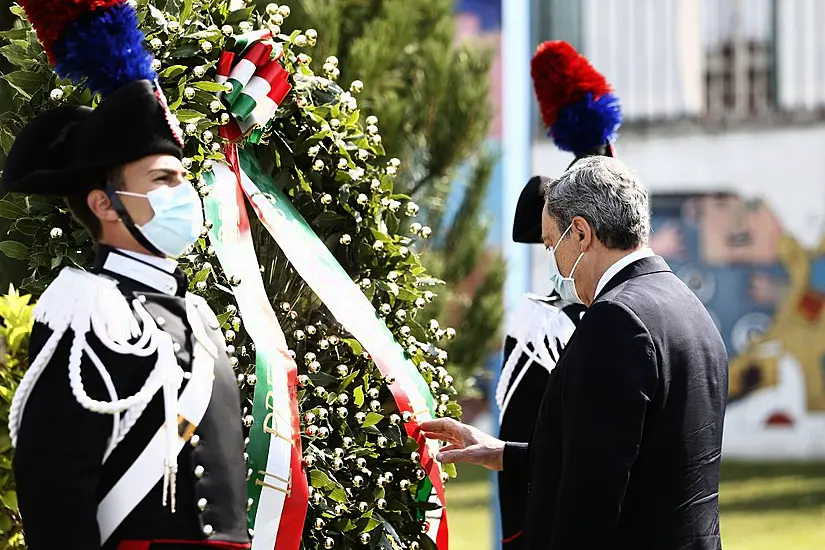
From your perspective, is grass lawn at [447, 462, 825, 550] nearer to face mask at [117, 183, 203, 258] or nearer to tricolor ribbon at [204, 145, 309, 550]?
tricolor ribbon at [204, 145, 309, 550]

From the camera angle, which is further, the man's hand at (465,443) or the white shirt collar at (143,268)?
the man's hand at (465,443)

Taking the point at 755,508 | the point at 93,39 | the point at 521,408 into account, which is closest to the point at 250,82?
the point at 93,39

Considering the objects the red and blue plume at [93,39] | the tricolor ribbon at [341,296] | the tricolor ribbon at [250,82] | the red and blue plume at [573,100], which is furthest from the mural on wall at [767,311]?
the red and blue plume at [93,39]

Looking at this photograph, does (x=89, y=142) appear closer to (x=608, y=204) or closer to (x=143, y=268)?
(x=143, y=268)

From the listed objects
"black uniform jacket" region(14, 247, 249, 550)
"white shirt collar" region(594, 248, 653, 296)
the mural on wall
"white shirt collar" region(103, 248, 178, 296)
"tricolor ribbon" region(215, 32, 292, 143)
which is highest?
"tricolor ribbon" region(215, 32, 292, 143)

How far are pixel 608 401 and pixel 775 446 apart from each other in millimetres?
11717

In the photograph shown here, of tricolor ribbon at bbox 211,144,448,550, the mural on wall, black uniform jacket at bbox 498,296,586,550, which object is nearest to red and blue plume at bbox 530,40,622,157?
black uniform jacket at bbox 498,296,586,550

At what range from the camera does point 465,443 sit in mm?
3254

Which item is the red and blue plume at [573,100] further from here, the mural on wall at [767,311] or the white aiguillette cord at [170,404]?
the mural on wall at [767,311]

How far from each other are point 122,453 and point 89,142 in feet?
1.83

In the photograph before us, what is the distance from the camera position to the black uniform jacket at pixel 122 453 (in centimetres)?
212

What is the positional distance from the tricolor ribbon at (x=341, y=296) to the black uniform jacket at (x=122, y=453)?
0.82 m

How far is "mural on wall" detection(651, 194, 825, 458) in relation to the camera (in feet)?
44.2

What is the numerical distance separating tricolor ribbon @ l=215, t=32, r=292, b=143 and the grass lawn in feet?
22.0
